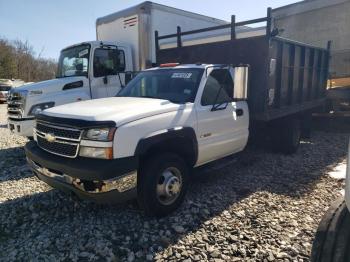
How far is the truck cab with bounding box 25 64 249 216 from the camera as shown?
3248mm

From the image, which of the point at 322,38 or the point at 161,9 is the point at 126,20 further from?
the point at 322,38

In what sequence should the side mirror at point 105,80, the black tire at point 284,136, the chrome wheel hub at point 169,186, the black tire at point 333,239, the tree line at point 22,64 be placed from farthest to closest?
the tree line at point 22,64
the side mirror at point 105,80
the black tire at point 284,136
the chrome wheel hub at point 169,186
the black tire at point 333,239

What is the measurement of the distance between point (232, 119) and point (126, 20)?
15.9ft

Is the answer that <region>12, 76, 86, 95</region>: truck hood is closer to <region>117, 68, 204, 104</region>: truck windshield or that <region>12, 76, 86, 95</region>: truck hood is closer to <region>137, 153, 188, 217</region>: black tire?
<region>117, 68, 204, 104</region>: truck windshield

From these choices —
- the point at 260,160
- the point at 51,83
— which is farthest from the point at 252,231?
the point at 51,83

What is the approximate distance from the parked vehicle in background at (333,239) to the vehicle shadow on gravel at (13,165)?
4.84m

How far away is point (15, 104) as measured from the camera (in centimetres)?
685

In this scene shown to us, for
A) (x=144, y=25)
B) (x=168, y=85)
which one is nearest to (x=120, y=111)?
(x=168, y=85)

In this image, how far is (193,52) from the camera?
6.32 meters

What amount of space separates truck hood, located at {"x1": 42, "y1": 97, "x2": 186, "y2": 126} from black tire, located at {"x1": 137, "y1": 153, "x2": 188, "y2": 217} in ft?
1.85

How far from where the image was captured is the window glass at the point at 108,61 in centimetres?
734

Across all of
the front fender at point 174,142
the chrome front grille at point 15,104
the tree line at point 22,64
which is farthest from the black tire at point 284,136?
the tree line at point 22,64

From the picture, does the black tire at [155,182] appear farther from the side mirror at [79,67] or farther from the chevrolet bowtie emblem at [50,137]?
the side mirror at [79,67]

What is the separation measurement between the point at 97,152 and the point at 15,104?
4612 mm
